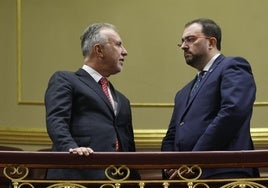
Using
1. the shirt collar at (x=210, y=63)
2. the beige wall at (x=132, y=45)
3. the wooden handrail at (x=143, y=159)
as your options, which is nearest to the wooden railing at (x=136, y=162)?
the wooden handrail at (x=143, y=159)

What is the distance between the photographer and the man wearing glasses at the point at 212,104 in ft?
10.1

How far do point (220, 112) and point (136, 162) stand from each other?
49cm

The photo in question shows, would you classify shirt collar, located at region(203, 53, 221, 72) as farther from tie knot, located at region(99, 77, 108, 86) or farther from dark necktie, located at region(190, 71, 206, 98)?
tie knot, located at region(99, 77, 108, 86)

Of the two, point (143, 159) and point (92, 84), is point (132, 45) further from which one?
point (143, 159)

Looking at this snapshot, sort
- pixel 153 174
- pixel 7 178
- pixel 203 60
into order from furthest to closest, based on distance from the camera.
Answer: pixel 153 174
pixel 203 60
pixel 7 178

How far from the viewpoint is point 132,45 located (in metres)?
5.28

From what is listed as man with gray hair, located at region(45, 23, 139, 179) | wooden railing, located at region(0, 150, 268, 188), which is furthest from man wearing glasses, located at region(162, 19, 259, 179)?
man with gray hair, located at region(45, 23, 139, 179)

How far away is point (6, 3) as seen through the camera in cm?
538

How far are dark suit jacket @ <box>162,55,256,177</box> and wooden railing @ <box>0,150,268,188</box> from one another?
0.58 ft

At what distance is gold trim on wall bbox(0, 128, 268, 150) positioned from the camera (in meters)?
5.02

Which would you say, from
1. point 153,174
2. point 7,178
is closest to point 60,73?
point 7,178

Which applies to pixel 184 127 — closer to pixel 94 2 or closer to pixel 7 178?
pixel 7 178

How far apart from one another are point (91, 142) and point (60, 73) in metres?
0.39

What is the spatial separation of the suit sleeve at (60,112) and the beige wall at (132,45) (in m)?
1.98
